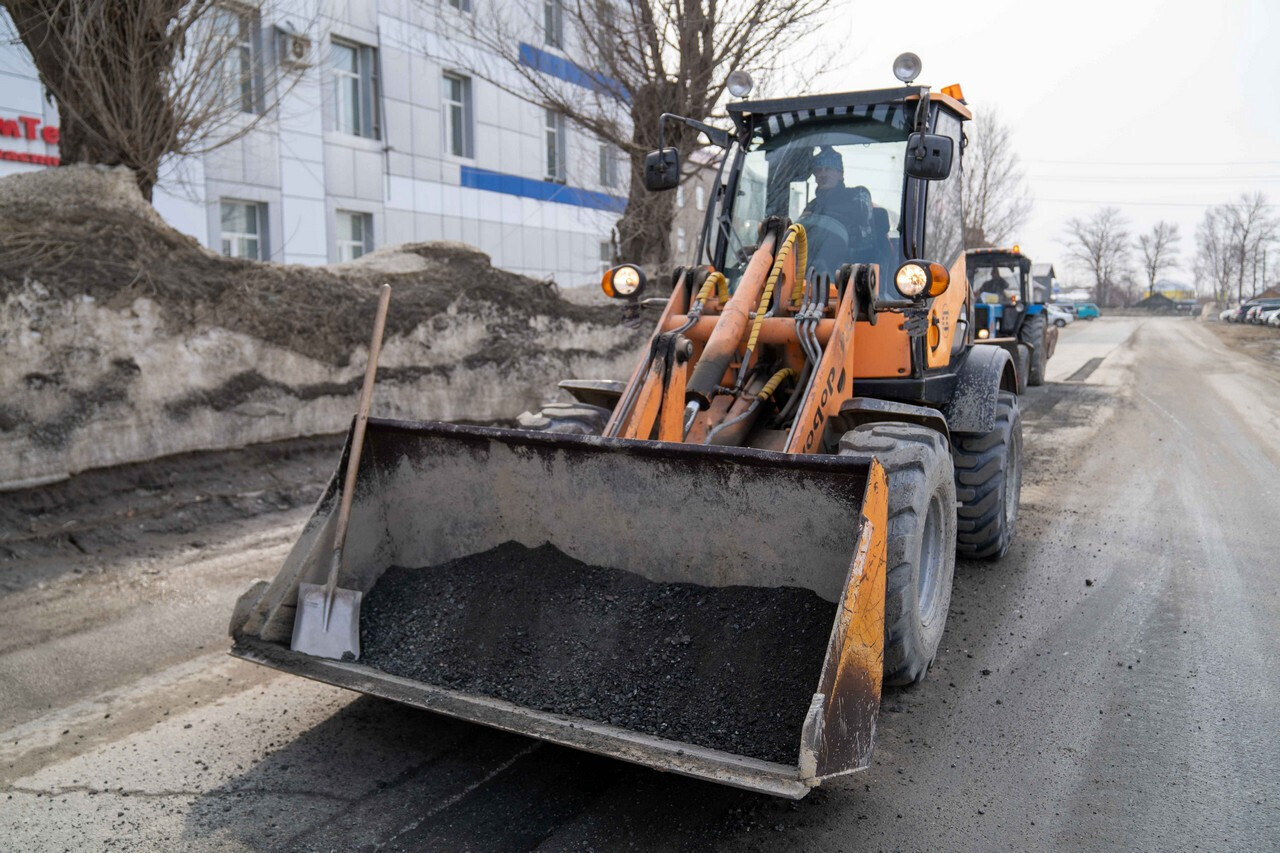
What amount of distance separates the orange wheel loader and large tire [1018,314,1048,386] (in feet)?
42.6

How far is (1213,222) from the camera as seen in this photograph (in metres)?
97.5

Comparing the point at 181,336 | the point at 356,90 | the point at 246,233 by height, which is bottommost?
the point at 181,336

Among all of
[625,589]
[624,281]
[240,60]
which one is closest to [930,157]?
[624,281]

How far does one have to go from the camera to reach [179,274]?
293 inches

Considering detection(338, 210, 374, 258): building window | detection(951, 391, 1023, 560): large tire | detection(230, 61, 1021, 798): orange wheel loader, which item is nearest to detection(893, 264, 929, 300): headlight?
detection(230, 61, 1021, 798): orange wheel loader

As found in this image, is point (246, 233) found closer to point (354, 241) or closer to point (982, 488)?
point (354, 241)

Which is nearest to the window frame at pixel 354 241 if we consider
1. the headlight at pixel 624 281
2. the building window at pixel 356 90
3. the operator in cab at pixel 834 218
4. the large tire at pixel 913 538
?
the building window at pixel 356 90

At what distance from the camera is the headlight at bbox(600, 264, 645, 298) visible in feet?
17.9

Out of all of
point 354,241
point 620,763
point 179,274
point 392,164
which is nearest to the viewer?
point 620,763

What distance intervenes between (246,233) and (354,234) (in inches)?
105

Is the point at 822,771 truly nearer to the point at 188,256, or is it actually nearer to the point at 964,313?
the point at 964,313

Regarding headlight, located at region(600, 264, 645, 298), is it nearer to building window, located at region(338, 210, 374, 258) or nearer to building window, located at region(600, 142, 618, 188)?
building window, located at region(600, 142, 618, 188)

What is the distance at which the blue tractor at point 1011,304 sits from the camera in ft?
59.6

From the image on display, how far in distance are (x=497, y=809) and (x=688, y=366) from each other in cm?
237
